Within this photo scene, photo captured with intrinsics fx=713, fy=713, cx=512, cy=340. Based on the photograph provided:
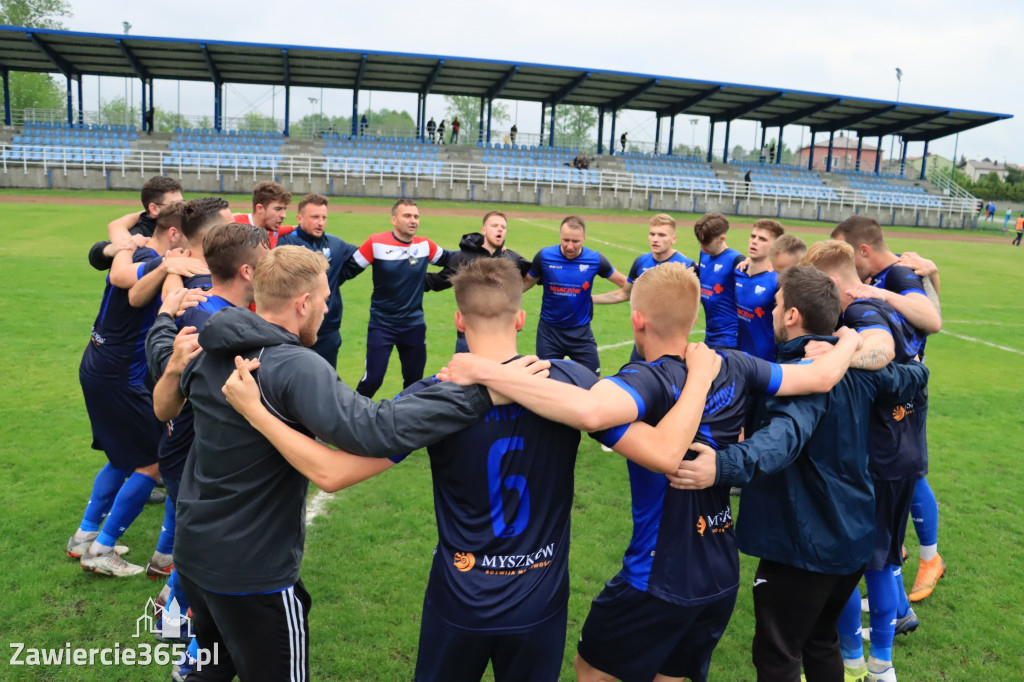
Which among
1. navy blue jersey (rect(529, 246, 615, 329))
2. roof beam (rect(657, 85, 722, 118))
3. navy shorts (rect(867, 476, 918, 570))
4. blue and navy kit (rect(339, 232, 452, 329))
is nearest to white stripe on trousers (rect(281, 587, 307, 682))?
navy shorts (rect(867, 476, 918, 570))

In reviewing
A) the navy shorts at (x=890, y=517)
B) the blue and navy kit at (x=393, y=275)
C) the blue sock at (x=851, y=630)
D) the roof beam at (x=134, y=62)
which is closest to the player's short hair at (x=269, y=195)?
the blue and navy kit at (x=393, y=275)

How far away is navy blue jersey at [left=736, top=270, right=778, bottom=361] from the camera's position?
7.67 m

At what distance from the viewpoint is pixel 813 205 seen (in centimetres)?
4722

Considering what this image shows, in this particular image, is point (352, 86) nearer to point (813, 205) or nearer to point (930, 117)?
point (813, 205)

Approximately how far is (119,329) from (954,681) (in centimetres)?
619

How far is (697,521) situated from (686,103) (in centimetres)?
5424

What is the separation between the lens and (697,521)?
3170mm

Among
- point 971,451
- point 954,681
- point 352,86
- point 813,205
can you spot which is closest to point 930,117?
point 813,205

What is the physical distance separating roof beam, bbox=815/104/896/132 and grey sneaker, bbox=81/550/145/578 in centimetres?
5942

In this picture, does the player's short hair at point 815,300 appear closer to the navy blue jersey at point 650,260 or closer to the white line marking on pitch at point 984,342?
the navy blue jersey at point 650,260

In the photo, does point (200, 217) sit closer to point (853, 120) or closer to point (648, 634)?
point (648, 634)

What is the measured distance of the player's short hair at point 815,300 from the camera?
3.52m

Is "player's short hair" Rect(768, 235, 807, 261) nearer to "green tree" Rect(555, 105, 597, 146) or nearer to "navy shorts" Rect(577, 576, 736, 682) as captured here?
"navy shorts" Rect(577, 576, 736, 682)

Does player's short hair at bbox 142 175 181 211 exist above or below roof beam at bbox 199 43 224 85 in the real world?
below
